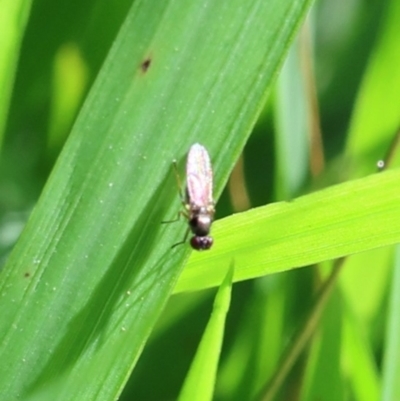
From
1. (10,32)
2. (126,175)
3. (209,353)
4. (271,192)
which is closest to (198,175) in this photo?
(126,175)

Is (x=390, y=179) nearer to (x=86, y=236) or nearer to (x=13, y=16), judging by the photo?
(x=86, y=236)

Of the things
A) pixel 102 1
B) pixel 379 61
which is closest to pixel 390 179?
pixel 379 61

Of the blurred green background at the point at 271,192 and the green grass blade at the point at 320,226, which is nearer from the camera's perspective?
the green grass blade at the point at 320,226

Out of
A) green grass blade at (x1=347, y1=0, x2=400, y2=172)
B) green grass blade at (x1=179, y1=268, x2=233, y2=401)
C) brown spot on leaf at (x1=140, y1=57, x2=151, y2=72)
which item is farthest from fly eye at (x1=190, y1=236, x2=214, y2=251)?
green grass blade at (x1=347, y1=0, x2=400, y2=172)

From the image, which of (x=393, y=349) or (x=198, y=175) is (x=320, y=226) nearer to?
(x=198, y=175)

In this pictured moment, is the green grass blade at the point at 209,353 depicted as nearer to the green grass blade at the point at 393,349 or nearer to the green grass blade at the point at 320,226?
the green grass blade at the point at 320,226

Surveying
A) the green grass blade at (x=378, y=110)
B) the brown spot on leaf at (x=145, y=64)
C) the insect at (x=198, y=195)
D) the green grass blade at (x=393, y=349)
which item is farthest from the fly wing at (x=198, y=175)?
the green grass blade at (x=378, y=110)

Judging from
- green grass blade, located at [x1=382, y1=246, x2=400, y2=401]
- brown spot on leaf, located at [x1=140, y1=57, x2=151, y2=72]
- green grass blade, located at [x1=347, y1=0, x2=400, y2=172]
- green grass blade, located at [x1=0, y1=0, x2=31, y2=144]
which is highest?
green grass blade, located at [x1=347, y1=0, x2=400, y2=172]

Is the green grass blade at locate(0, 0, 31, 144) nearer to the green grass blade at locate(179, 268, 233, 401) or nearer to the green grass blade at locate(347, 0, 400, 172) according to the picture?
the green grass blade at locate(179, 268, 233, 401)
